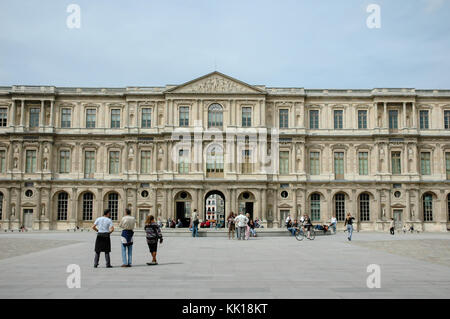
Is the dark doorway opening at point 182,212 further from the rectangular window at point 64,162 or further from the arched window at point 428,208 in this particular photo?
the arched window at point 428,208

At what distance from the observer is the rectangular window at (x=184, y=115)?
47.8m

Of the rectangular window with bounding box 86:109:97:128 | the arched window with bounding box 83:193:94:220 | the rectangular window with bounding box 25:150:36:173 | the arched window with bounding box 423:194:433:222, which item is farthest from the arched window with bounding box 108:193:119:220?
the arched window with bounding box 423:194:433:222

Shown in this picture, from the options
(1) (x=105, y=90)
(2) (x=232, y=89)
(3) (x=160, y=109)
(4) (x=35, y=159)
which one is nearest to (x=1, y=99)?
(4) (x=35, y=159)

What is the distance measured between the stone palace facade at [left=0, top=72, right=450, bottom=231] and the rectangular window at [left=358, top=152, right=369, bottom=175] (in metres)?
0.12

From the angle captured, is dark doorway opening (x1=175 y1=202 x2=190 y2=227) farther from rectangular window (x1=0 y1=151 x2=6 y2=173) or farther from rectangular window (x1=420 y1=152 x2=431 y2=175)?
rectangular window (x1=420 y1=152 x2=431 y2=175)

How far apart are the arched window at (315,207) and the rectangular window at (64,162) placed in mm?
26368

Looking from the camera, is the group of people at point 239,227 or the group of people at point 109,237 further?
the group of people at point 239,227

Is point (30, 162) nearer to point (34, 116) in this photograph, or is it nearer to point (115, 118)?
point (34, 116)

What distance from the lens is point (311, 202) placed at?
48.5 meters

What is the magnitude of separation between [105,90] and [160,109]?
6509 millimetres

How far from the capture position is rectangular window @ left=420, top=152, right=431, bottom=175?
4844cm

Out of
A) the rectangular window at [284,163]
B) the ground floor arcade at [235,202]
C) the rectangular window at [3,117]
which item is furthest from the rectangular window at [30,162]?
the rectangular window at [284,163]

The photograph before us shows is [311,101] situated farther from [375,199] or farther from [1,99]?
[1,99]
